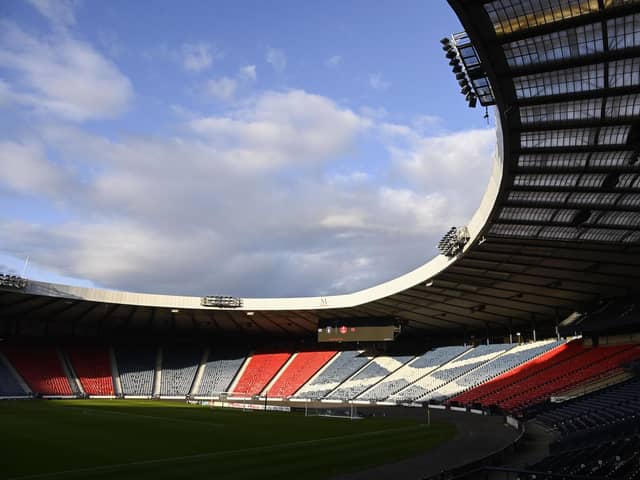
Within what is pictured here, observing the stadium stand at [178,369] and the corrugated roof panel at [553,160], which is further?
the stadium stand at [178,369]

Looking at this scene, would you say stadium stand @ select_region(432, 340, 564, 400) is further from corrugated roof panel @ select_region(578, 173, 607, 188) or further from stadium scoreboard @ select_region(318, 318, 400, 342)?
corrugated roof panel @ select_region(578, 173, 607, 188)

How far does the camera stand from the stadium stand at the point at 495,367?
55616mm

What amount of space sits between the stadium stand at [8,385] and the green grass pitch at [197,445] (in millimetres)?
21814

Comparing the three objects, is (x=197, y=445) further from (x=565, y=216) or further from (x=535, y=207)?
(x=565, y=216)

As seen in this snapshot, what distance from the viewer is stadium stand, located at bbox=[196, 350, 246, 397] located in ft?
239

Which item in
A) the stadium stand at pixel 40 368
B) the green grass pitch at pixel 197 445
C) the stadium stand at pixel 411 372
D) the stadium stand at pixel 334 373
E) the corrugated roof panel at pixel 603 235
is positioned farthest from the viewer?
the stadium stand at pixel 334 373

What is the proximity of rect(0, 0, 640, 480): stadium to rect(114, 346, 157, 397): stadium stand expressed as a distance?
351 millimetres

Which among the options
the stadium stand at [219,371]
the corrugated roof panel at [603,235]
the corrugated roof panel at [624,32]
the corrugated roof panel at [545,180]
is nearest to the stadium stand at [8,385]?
the stadium stand at [219,371]

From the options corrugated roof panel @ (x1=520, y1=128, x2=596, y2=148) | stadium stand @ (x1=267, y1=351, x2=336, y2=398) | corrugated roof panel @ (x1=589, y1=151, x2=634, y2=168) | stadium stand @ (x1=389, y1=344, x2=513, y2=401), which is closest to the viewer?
corrugated roof panel @ (x1=520, y1=128, x2=596, y2=148)

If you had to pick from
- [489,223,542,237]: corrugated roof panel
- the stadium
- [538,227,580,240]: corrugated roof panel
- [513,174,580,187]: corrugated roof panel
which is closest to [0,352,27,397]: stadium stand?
the stadium

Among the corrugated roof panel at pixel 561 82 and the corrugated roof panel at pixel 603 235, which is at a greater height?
the corrugated roof panel at pixel 561 82

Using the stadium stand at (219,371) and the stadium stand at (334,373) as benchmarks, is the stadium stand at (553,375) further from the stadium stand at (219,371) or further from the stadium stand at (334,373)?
the stadium stand at (219,371)

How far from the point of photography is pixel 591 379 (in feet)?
136

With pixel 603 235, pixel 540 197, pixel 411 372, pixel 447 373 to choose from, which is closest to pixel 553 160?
pixel 540 197
